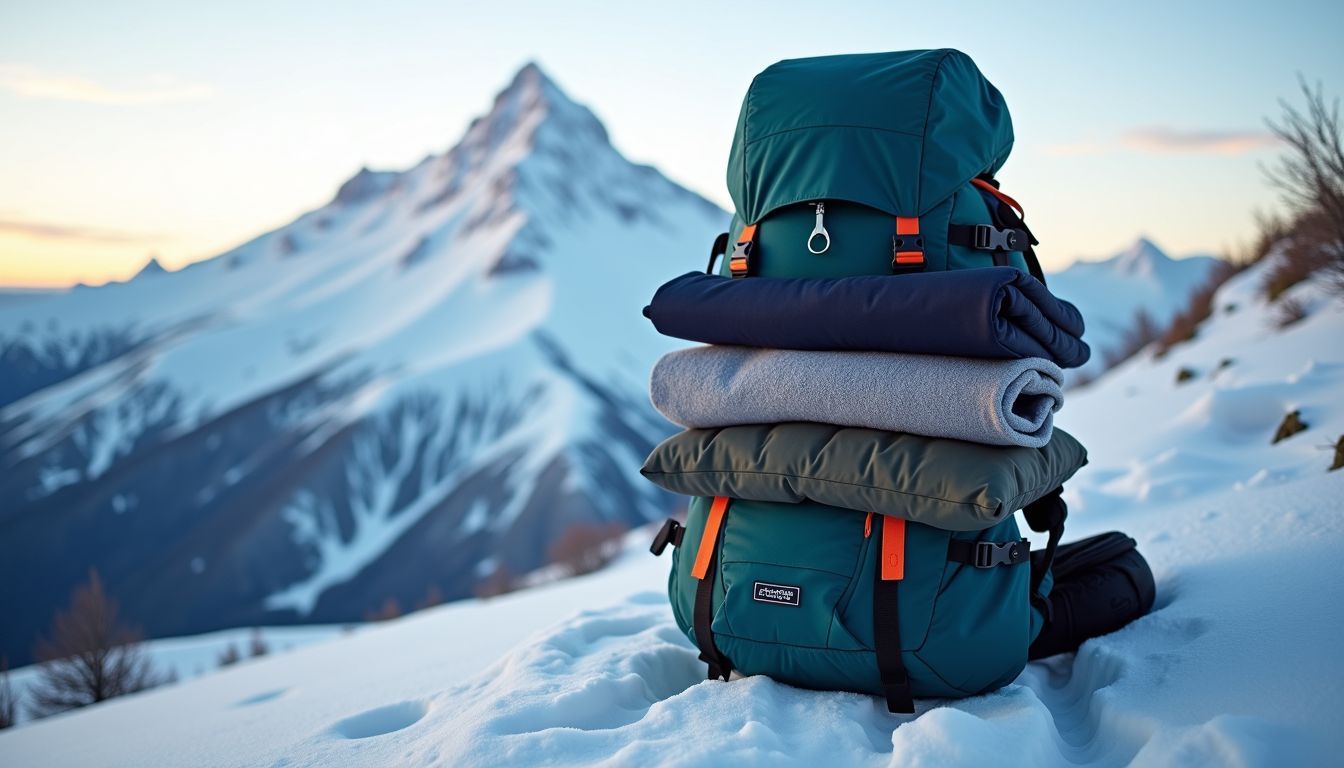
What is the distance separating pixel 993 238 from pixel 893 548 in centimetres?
89

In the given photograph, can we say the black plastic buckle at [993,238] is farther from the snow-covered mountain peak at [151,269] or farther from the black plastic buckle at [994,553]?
the snow-covered mountain peak at [151,269]

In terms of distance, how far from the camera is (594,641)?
3.30 m

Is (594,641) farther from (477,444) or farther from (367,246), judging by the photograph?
(367,246)

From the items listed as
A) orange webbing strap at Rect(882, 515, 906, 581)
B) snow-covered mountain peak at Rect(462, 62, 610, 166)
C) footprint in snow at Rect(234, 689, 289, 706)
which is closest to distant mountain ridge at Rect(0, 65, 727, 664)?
snow-covered mountain peak at Rect(462, 62, 610, 166)

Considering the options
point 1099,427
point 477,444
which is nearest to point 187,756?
point 1099,427

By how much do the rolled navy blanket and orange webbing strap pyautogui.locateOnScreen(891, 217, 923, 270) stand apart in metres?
0.12

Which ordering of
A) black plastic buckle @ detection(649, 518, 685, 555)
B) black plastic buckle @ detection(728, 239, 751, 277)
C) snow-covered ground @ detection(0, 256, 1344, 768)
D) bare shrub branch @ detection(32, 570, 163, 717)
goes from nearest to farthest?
1. snow-covered ground @ detection(0, 256, 1344, 768)
2. black plastic buckle @ detection(728, 239, 751, 277)
3. black plastic buckle @ detection(649, 518, 685, 555)
4. bare shrub branch @ detection(32, 570, 163, 717)

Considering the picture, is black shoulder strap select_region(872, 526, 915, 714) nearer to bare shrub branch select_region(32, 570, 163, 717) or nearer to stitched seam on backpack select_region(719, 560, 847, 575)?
stitched seam on backpack select_region(719, 560, 847, 575)

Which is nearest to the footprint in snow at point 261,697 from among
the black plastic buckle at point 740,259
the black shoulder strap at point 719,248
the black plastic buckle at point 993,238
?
the black shoulder strap at point 719,248

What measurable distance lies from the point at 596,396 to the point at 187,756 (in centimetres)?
8814

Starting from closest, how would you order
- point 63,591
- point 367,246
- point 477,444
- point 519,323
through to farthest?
point 63,591
point 477,444
point 519,323
point 367,246

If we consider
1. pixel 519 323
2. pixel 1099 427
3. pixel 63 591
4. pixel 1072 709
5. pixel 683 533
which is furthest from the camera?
pixel 519 323

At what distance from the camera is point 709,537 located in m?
2.58

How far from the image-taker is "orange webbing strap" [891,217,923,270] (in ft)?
7.64
